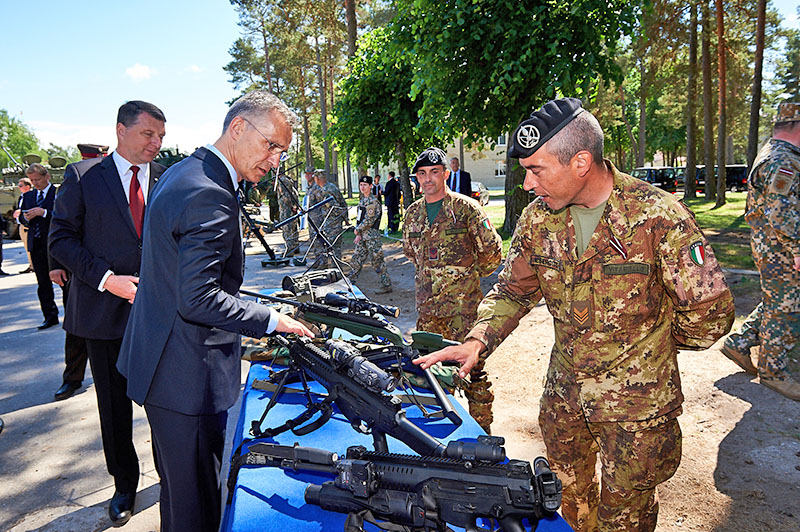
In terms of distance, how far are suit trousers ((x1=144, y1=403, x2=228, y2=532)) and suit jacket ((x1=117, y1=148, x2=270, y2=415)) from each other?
0.09 meters

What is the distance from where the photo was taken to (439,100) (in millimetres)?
9602

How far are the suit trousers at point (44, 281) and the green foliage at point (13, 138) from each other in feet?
288

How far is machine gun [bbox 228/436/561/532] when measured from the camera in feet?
5.17

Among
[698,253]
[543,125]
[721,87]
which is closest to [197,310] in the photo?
[543,125]

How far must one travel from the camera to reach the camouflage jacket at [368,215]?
9961 millimetres

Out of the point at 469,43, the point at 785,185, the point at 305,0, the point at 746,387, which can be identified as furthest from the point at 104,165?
the point at 305,0

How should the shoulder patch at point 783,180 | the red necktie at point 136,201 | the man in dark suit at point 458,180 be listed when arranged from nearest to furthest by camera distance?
the red necktie at point 136,201 < the shoulder patch at point 783,180 < the man in dark suit at point 458,180

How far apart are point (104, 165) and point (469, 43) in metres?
7.03

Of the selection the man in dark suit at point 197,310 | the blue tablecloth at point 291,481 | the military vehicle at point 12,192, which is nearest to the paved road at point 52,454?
the blue tablecloth at point 291,481

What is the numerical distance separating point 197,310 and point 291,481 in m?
0.96

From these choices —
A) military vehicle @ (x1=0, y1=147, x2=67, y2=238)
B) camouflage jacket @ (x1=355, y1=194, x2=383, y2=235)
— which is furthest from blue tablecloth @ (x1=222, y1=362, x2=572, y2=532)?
military vehicle @ (x1=0, y1=147, x2=67, y2=238)

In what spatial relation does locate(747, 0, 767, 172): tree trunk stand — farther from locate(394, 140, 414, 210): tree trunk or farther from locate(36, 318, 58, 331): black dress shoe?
locate(36, 318, 58, 331): black dress shoe

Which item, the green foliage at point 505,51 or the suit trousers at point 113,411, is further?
the green foliage at point 505,51

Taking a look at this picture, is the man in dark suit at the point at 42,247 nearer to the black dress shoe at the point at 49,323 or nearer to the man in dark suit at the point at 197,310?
the black dress shoe at the point at 49,323
